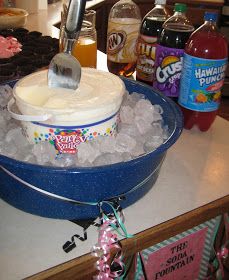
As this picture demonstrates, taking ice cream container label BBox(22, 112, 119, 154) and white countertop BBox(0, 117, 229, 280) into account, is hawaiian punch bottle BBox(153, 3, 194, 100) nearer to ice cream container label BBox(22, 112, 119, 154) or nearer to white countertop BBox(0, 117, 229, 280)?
white countertop BBox(0, 117, 229, 280)

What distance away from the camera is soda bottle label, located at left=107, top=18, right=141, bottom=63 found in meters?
1.09

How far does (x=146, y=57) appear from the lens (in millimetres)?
1012

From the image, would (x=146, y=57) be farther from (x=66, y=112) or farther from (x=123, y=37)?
(x=66, y=112)

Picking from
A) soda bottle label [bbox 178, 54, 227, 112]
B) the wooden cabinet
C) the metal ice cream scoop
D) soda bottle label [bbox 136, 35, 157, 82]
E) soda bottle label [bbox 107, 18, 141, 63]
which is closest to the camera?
the metal ice cream scoop

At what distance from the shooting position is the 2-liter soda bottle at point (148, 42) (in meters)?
0.99

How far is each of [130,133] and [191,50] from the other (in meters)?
0.27

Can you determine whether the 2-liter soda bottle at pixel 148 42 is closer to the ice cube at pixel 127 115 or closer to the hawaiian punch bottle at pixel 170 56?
the hawaiian punch bottle at pixel 170 56

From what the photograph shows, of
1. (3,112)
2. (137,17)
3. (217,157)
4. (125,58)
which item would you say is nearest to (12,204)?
(3,112)

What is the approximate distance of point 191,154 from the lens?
32.6 inches

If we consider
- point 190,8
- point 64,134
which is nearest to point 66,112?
point 64,134

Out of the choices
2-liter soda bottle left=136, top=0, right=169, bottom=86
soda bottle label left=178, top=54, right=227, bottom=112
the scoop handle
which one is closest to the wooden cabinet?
2-liter soda bottle left=136, top=0, right=169, bottom=86

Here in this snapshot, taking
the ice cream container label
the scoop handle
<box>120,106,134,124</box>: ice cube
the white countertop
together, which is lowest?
the white countertop

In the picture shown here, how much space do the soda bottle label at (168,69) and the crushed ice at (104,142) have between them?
0.15 m

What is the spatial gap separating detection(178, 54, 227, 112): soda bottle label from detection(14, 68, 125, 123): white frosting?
0.64 feet
